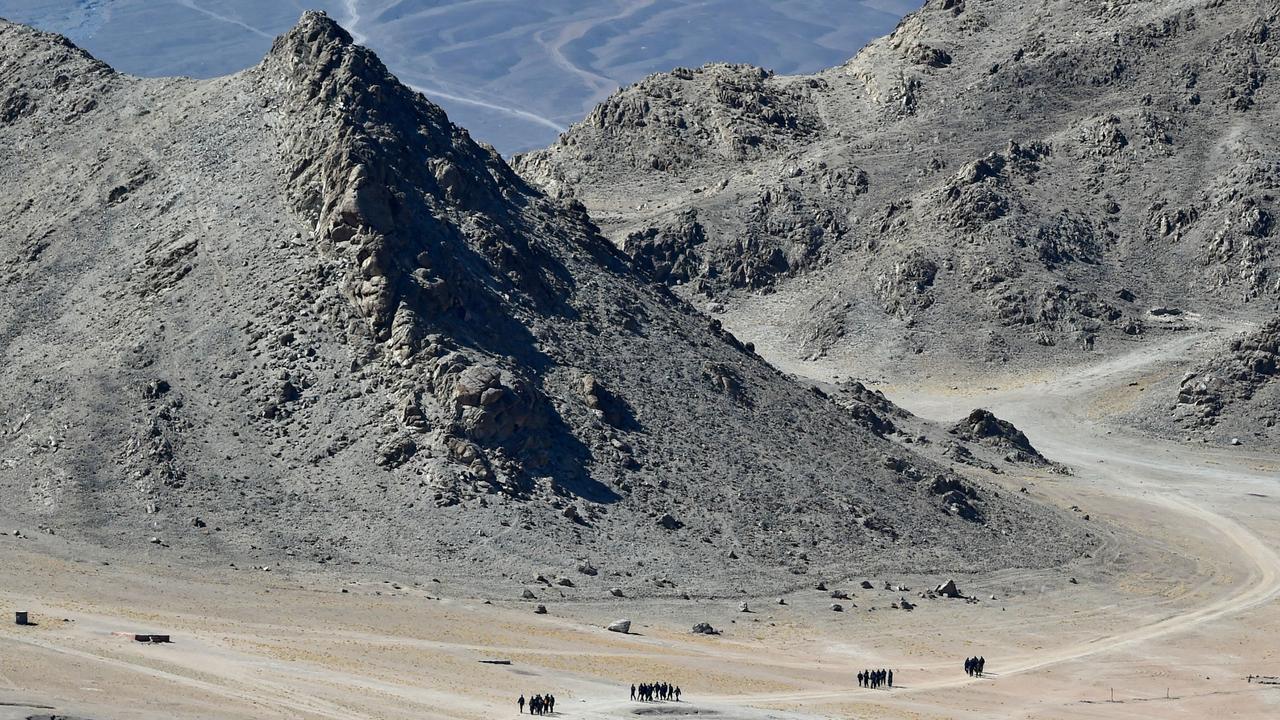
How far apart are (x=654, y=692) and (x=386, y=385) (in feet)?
80.7

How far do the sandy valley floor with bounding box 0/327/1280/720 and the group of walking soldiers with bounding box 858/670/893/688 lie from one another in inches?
16.0

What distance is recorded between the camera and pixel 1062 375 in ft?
477

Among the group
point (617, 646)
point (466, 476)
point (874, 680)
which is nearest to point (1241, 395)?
point (466, 476)

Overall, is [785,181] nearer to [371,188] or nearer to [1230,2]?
[1230,2]

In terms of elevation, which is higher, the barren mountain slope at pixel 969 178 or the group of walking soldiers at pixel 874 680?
the barren mountain slope at pixel 969 178

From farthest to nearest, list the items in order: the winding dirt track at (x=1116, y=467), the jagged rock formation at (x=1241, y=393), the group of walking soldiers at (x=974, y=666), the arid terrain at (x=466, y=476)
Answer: the jagged rock formation at (x=1241, y=393) < the winding dirt track at (x=1116, y=467) < the group of walking soldiers at (x=974, y=666) < the arid terrain at (x=466, y=476)

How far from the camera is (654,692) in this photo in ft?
218

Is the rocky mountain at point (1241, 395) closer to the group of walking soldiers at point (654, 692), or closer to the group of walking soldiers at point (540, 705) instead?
the group of walking soldiers at point (654, 692)

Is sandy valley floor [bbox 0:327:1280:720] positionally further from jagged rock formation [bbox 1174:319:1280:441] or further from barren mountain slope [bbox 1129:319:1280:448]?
jagged rock formation [bbox 1174:319:1280:441]

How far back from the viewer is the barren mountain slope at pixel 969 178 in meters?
154

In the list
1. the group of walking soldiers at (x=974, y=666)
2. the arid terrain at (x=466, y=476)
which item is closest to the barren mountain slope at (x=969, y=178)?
the arid terrain at (x=466, y=476)

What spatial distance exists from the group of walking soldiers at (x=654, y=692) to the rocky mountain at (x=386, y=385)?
14.5 metres

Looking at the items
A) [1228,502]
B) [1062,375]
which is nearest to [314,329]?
[1228,502]

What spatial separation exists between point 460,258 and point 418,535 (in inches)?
636
